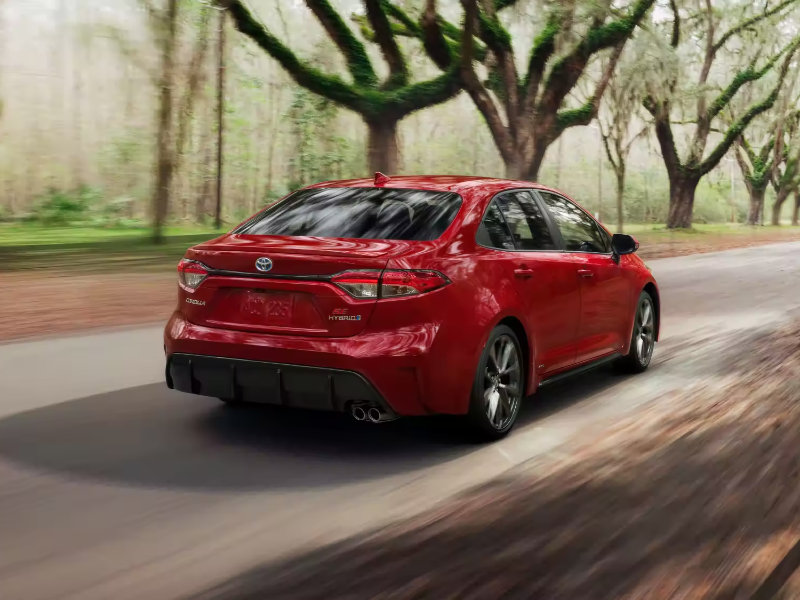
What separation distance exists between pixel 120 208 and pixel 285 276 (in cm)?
3329

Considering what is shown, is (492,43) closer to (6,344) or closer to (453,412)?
(6,344)

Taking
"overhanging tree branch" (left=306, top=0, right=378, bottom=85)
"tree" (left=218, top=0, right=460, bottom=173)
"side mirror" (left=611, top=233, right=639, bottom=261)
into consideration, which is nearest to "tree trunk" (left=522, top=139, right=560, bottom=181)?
"tree" (left=218, top=0, right=460, bottom=173)

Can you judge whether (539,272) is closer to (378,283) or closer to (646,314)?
(378,283)

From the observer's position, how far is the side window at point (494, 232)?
604 centimetres

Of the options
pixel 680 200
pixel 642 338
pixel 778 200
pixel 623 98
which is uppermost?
pixel 623 98

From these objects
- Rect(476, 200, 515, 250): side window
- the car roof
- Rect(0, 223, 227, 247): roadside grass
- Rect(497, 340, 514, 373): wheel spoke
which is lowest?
Rect(0, 223, 227, 247): roadside grass

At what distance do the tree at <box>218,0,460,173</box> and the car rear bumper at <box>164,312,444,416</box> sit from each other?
19.7m

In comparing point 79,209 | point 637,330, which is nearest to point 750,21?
point 79,209

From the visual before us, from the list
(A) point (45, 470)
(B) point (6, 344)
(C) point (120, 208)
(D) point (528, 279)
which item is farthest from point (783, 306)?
(C) point (120, 208)

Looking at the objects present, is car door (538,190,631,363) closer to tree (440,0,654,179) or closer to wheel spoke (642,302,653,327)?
wheel spoke (642,302,653,327)

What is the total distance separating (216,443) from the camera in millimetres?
5879

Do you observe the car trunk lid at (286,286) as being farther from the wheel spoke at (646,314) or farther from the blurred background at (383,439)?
the wheel spoke at (646,314)

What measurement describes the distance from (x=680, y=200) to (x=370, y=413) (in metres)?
43.6

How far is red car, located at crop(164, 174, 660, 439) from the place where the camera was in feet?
17.7
